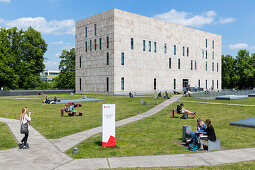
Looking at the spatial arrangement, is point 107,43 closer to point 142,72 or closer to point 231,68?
point 142,72

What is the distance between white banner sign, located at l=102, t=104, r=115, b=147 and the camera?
10820 millimetres

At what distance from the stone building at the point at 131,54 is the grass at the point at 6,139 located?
39.5 metres

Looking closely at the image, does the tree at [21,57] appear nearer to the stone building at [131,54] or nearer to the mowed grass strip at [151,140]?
the stone building at [131,54]

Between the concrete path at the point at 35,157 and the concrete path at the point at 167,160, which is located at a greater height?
the concrete path at the point at 35,157

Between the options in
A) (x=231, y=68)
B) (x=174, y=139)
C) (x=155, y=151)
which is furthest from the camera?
(x=231, y=68)

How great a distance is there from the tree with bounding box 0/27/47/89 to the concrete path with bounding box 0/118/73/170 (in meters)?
50.4

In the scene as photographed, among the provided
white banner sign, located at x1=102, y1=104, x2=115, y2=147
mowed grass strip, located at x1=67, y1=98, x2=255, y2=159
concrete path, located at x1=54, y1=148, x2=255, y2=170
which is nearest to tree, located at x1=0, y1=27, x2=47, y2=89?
mowed grass strip, located at x1=67, y1=98, x2=255, y2=159

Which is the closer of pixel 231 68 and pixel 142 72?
pixel 142 72

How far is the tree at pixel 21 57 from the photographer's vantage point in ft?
188

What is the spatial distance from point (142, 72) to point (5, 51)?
108 feet

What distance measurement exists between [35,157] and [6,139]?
155 inches

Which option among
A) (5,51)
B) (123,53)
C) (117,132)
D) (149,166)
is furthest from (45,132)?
(5,51)

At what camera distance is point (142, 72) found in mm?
58938

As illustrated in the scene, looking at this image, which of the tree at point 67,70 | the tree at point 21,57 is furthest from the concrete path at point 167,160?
the tree at point 67,70
